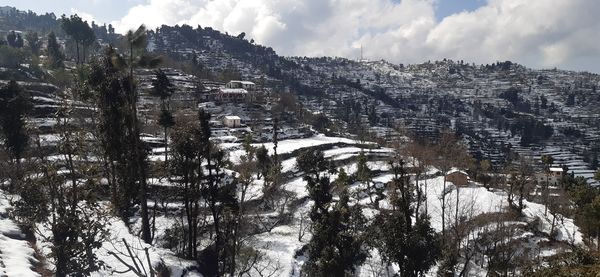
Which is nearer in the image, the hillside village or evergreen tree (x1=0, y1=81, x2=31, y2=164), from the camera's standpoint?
the hillside village

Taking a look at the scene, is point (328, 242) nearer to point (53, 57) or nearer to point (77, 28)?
point (53, 57)

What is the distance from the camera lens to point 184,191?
86.4ft

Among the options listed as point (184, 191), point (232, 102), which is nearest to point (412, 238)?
point (184, 191)

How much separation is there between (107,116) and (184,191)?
26.5 feet

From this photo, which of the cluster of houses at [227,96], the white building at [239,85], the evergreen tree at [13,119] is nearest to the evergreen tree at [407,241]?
the evergreen tree at [13,119]

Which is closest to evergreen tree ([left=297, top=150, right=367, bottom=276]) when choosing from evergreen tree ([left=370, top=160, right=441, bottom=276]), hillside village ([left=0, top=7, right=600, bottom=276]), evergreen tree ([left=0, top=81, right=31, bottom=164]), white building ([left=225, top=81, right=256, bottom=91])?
hillside village ([left=0, top=7, right=600, bottom=276])

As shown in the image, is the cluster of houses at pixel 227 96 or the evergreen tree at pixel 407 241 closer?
the evergreen tree at pixel 407 241

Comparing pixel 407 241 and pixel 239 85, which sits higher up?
pixel 239 85

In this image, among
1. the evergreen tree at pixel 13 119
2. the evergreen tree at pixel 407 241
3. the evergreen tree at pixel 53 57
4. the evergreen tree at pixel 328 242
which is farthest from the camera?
the evergreen tree at pixel 53 57

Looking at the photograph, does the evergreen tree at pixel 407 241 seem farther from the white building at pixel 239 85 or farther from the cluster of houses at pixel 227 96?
the white building at pixel 239 85

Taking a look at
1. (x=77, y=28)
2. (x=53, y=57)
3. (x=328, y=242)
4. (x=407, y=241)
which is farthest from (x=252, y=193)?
(x=77, y=28)

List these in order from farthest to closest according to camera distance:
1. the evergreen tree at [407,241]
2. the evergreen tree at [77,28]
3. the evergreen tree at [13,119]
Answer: the evergreen tree at [77,28] < the evergreen tree at [13,119] < the evergreen tree at [407,241]

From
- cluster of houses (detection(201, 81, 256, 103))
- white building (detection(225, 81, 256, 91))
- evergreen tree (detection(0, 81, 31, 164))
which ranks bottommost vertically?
evergreen tree (detection(0, 81, 31, 164))

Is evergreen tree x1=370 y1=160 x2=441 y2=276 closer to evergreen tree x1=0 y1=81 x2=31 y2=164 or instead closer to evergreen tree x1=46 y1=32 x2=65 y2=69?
evergreen tree x1=0 y1=81 x2=31 y2=164
